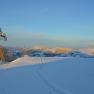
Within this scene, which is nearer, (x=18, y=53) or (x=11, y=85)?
(x=11, y=85)

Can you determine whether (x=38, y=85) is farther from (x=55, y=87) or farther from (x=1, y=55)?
(x=1, y=55)

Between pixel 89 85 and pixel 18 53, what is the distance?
20557 millimetres

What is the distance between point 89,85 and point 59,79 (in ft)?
4.67

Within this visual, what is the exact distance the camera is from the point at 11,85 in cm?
699

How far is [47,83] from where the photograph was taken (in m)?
6.76

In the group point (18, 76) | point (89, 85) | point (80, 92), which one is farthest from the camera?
point (18, 76)

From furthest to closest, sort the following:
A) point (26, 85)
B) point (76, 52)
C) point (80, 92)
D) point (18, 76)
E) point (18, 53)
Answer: point (18, 53), point (76, 52), point (18, 76), point (26, 85), point (80, 92)

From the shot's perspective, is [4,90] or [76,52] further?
[76,52]

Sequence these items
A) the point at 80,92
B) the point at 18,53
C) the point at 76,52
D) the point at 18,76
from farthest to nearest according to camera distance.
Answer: the point at 18,53 → the point at 76,52 → the point at 18,76 → the point at 80,92

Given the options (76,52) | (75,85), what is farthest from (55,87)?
(76,52)

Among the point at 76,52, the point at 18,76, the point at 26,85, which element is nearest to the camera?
the point at 26,85

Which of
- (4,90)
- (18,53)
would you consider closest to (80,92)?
(4,90)

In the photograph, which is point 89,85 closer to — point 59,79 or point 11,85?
point 59,79

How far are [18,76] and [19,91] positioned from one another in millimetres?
2266
